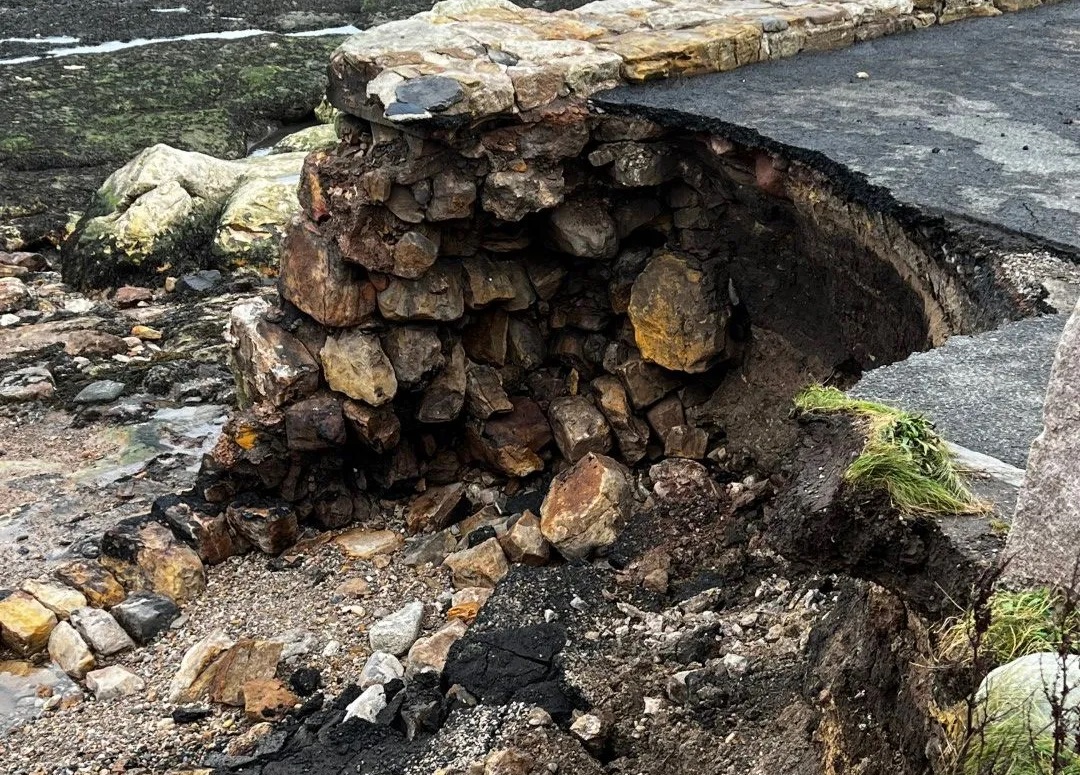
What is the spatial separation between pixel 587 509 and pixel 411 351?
4.34 feet

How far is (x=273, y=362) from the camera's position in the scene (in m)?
6.13

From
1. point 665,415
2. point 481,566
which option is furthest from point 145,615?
point 665,415

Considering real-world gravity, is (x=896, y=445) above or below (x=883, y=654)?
above

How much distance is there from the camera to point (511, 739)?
435 centimetres

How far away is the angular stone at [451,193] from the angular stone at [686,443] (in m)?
1.75

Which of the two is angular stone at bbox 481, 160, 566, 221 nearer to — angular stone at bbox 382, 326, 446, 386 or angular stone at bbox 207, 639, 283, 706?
angular stone at bbox 382, 326, 446, 386

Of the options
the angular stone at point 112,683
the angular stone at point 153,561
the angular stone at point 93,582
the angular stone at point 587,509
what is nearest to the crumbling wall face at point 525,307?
the angular stone at point 153,561

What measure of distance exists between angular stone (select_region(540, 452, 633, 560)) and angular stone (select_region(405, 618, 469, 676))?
70 cm

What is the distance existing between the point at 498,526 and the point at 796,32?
11.1ft

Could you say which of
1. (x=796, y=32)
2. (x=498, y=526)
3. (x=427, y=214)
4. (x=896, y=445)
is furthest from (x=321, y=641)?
(x=796, y=32)

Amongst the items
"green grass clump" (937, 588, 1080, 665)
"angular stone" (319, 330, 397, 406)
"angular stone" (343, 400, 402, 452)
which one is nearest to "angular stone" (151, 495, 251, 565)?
"angular stone" (343, 400, 402, 452)

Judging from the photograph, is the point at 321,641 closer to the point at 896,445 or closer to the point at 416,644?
the point at 416,644

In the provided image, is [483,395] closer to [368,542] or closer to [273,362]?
[368,542]

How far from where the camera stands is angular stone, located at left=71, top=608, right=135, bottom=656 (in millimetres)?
5492
